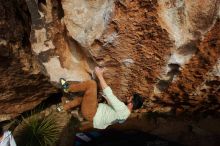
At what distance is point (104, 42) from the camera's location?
5.07 metres

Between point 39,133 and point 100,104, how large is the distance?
1582 millimetres

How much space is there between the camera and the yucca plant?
21.9ft

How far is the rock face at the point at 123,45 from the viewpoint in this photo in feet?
15.9

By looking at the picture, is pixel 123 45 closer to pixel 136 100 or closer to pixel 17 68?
pixel 136 100

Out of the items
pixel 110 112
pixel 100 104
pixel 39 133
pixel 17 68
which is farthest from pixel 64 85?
pixel 39 133

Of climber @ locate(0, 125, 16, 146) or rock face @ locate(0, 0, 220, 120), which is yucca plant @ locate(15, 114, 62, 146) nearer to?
rock face @ locate(0, 0, 220, 120)

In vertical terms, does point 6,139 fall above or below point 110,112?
below

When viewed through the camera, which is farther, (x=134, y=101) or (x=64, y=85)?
(x=134, y=101)

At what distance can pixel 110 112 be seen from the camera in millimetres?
5410

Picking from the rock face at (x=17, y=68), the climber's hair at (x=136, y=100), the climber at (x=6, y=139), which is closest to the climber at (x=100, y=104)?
the climber's hair at (x=136, y=100)

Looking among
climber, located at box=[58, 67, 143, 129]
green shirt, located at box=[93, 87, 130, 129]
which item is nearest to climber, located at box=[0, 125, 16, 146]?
climber, located at box=[58, 67, 143, 129]

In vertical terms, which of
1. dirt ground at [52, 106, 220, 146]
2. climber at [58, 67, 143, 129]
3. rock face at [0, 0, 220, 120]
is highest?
rock face at [0, 0, 220, 120]

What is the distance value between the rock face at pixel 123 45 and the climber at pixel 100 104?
26 centimetres

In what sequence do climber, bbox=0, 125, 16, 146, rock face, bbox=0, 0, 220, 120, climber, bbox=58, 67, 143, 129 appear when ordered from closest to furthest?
rock face, bbox=0, 0, 220, 120 < climber, bbox=0, 125, 16, 146 < climber, bbox=58, 67, 143, 129
